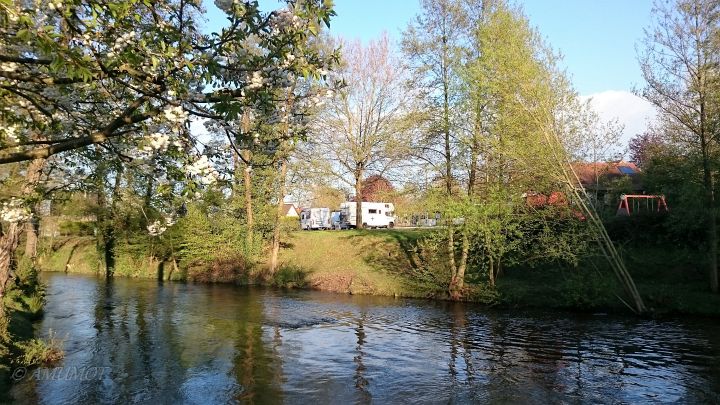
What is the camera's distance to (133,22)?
6.10 m

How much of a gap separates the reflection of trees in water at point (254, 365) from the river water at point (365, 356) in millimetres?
41

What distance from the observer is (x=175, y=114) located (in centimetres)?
586

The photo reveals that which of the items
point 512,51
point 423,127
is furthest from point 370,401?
point 423,127

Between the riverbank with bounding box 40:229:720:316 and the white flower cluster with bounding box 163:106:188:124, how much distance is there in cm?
1921

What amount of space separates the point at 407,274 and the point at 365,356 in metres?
13.8

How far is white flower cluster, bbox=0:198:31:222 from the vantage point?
22.4 ft

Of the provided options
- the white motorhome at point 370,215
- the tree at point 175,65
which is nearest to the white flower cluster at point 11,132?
the tree at point 175,65

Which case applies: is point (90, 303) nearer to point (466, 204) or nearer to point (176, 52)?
point (466, 204)

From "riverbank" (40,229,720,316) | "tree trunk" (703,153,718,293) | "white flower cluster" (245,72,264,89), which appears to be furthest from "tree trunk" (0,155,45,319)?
"tree trunk" (703,153,718,293)

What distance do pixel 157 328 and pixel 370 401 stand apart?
405 inches

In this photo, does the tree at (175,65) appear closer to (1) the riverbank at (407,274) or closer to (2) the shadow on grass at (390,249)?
(1) the riverbank at (407,274)

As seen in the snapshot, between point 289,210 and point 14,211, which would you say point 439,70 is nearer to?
point 14,211

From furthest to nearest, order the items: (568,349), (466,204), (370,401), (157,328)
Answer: (466,204) < (157,328) < (568,349) < (370,401)

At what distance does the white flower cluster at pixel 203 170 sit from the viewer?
5859mm
